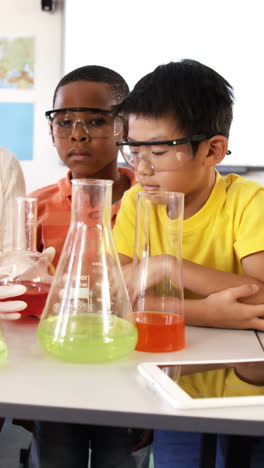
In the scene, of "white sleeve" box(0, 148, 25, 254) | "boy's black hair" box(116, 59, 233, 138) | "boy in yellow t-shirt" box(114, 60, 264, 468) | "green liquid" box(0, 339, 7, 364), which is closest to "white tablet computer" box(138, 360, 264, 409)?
"green liquid" box(0, 339, 7, 364)

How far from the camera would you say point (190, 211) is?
1.26m

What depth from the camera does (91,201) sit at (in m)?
0.68

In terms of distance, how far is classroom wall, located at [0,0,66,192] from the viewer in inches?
114

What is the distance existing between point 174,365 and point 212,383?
63 mm

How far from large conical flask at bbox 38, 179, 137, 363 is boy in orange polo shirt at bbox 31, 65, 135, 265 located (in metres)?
0.85

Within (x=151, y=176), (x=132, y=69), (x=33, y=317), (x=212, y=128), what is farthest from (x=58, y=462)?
(x=132, y=69)

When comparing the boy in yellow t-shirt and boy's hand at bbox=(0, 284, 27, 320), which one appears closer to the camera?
boy's hand at bbox=(0, 284, 27, 320)

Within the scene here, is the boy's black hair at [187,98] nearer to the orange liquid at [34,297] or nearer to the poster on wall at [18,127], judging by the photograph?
the orange liquid at [34,297]

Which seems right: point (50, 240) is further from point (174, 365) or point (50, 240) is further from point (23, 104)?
point (23, 104)

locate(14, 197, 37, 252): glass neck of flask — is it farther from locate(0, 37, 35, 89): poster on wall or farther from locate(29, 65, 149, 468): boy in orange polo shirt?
locate(0, 37, 35, 89): poster on wall

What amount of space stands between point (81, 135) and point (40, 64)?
1.48 m

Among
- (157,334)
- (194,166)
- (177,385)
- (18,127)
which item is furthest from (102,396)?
(18,127)

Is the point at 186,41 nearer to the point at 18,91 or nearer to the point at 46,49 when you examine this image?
the point at 46,49

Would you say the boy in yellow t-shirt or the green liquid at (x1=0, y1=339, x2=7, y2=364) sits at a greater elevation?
the boy in yellow t-shirt
